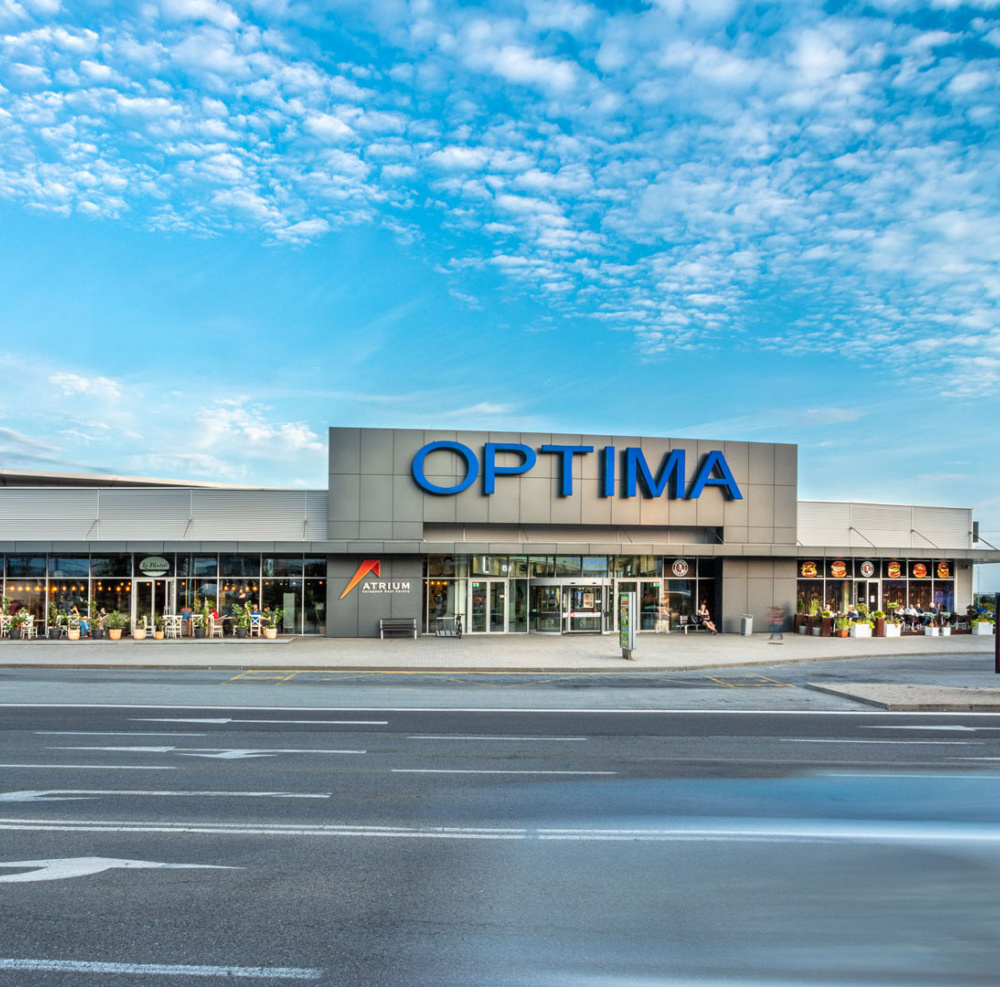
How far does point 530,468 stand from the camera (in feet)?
103

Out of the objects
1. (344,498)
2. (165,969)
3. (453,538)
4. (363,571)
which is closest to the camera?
(165,969)

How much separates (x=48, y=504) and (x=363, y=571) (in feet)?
40.9

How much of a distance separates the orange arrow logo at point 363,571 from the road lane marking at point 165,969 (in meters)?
25.2

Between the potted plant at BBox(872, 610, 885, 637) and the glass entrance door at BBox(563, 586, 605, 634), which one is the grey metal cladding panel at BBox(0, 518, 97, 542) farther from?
the potted plant at BBox(872, 610, 885, 637)

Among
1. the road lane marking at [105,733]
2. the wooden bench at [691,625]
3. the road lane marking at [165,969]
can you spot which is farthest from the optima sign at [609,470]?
the road lane marking at [165,969]

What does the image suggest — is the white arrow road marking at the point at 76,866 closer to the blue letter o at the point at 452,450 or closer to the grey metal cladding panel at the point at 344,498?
the grey metal cladding panel at the point at 344,498

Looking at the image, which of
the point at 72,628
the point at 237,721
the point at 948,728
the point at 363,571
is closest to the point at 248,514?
the point at 363,571

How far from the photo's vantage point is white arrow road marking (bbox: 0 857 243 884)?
6.70 metres

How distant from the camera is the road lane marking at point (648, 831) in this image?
7719 millimetres

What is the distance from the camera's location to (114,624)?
30.0 meters

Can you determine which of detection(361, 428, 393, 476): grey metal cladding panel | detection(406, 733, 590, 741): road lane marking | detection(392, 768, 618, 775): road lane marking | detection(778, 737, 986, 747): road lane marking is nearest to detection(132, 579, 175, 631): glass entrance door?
detection(361, 428, 393, 476): grey metal cladding panel

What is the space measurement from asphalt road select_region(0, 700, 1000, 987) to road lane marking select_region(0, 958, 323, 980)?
0.05ft

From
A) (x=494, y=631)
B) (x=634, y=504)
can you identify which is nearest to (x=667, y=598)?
(x=634, y=504)

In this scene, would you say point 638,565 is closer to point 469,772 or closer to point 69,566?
point 69,566
